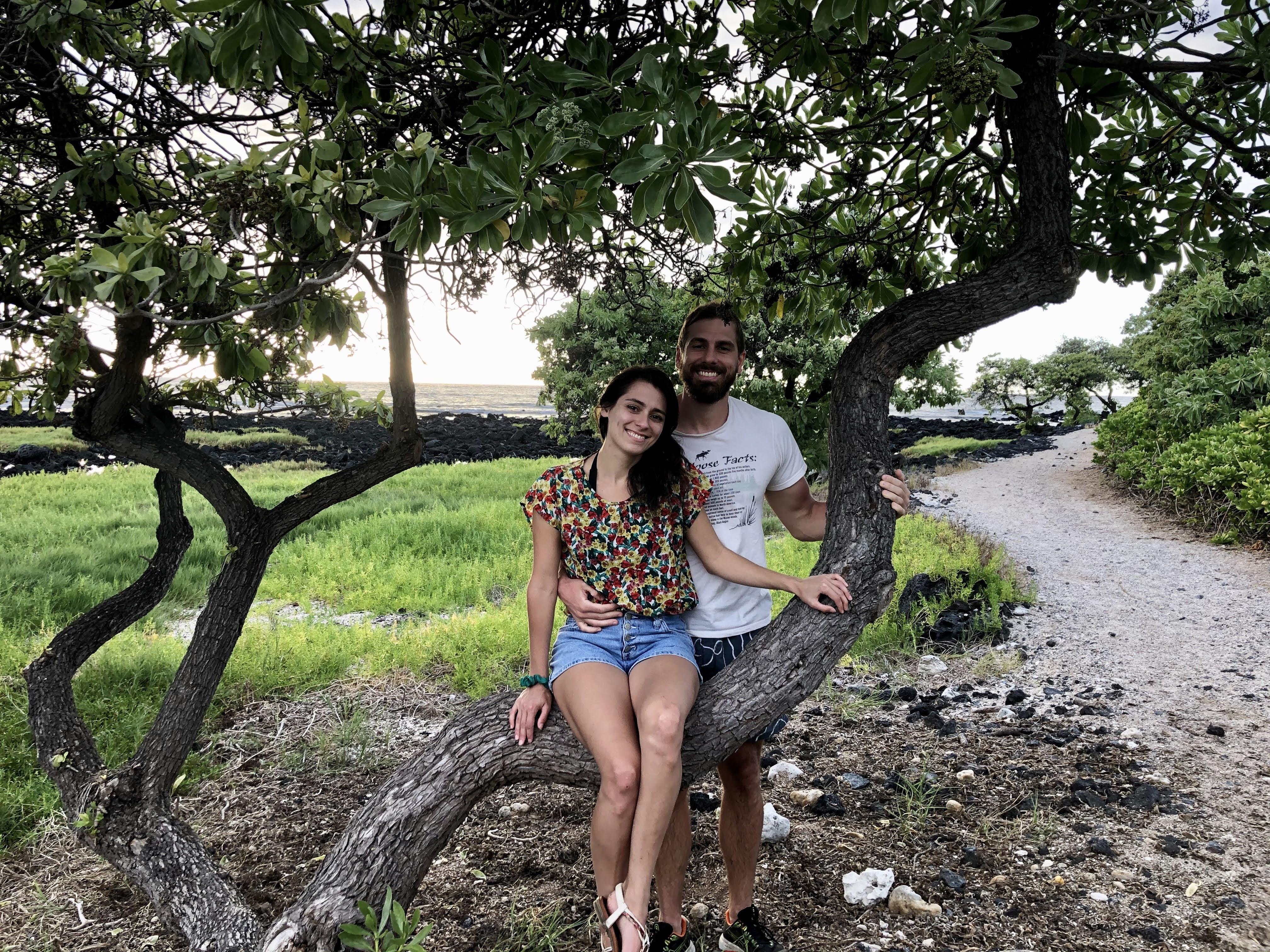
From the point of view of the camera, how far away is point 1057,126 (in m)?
3.10

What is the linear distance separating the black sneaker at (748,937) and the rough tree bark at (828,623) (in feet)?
2.89

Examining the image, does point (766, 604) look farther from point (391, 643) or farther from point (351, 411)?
point (391, 643)

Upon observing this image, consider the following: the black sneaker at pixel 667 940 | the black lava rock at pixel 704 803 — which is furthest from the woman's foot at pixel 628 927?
the black lava rock at pixel 704 803

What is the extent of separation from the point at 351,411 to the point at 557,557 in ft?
7.05

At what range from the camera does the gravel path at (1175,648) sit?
3.75 metres

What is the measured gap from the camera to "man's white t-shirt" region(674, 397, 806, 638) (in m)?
2.96

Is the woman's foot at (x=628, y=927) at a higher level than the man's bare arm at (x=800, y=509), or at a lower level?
lower

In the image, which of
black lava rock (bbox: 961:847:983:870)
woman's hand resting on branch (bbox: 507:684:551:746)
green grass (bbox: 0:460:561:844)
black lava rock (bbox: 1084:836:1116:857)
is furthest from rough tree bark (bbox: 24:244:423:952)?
black lava rock (bbox: 1084:836:1116:857)

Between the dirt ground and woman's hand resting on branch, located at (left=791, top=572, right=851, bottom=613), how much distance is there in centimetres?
141

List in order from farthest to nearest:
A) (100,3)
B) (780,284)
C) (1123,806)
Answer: (780,284) → (1123,806) → (100,3)

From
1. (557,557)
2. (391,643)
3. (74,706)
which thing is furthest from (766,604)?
(391,643)

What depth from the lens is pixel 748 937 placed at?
3064 mm

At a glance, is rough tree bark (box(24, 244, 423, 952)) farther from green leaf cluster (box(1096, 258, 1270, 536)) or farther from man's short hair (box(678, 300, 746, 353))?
green leaf cluster (box(1096, 258, 1270, 536))

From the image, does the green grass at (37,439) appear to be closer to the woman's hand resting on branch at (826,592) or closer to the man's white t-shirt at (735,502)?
the man's white t-shirt at (735,502)
